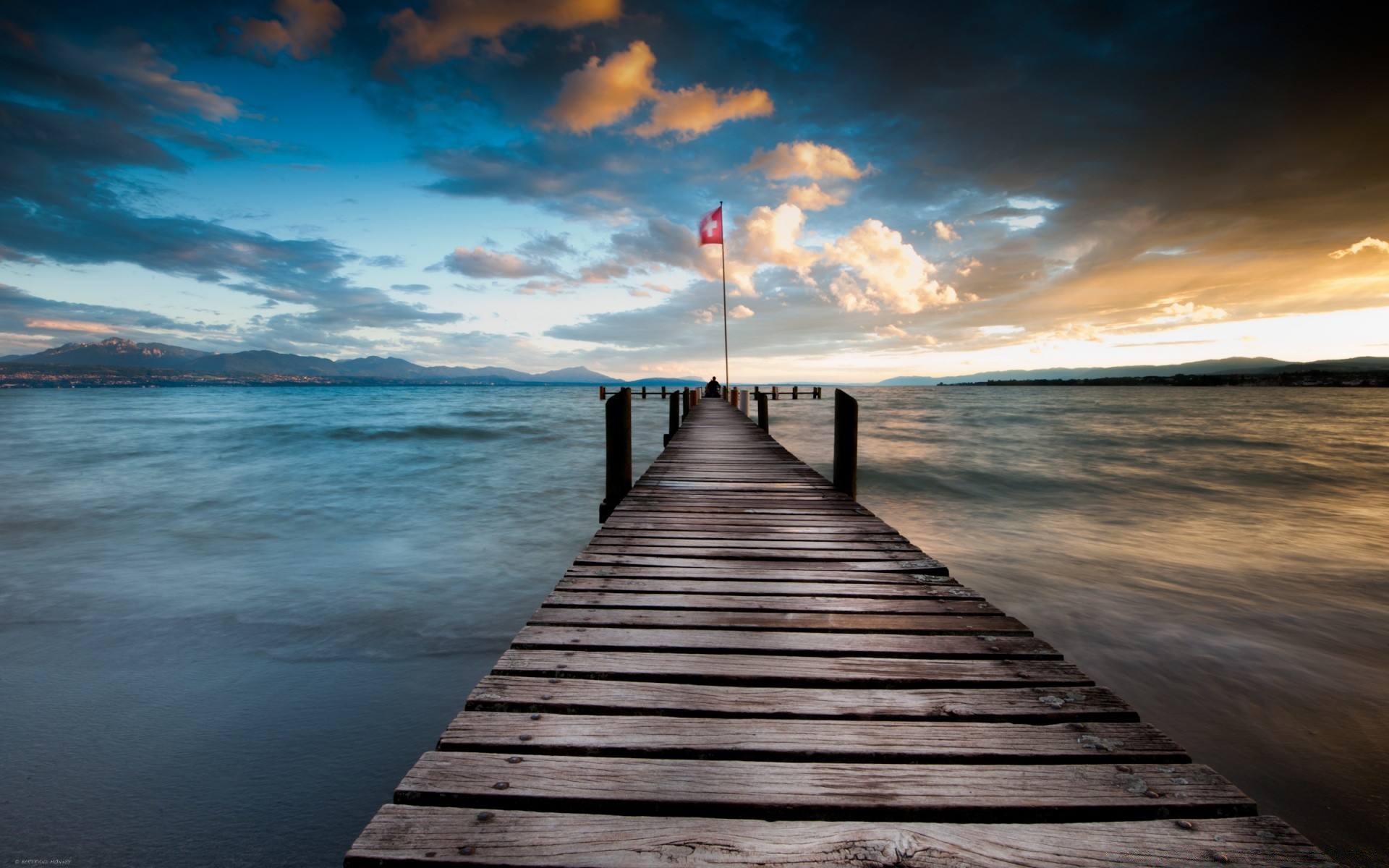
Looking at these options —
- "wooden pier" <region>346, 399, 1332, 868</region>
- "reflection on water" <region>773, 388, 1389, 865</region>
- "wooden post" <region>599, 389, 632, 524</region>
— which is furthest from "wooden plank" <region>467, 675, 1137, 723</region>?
"wooden post" <region>599, 389, 632, 524</region>

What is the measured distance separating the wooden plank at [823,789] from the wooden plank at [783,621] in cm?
98

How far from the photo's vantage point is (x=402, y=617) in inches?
223

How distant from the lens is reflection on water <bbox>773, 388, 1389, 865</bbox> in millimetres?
3639

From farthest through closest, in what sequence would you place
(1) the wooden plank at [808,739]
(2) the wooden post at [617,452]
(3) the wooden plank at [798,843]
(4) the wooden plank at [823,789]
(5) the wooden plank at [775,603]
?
(2) the wooden post at [617,452] < (5) the wooden plank at [775,603] < (1) the wooden plank at [808,739] < (4) the wooden plank at [823,789] < (3) the wooden plank at [798,843]

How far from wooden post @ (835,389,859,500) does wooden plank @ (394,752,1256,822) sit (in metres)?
4.80

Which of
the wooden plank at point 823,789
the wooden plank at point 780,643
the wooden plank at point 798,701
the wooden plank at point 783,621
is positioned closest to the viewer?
the wooden plank at point 823,789

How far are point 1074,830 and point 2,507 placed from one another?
54.1 feet

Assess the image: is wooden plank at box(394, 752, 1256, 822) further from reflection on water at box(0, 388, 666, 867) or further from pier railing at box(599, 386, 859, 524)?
Answer: pier railing at box(599, 386, 859, 524)

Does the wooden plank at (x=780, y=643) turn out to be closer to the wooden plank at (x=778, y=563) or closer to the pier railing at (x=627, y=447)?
the wooden plank at (x=778, y=563)

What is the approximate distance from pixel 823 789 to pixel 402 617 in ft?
17.2

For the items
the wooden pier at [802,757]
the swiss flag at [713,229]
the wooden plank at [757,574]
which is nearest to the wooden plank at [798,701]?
the wooden pier at [802,757]

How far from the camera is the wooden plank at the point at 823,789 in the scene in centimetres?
154

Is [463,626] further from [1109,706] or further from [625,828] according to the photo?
[1109,706]

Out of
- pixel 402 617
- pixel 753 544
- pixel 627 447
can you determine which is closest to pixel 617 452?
pixel 627 447
